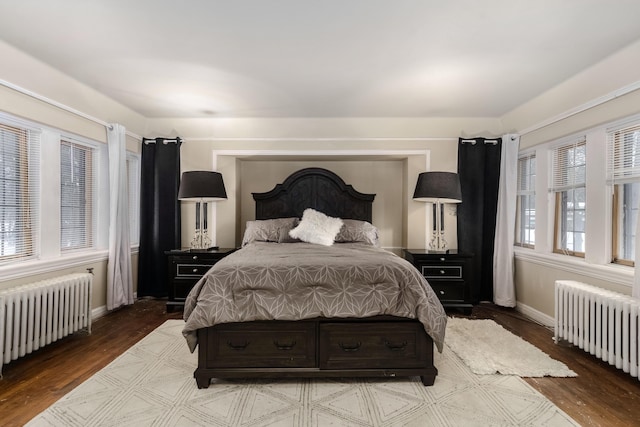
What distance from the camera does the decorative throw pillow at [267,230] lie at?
3.93 metres

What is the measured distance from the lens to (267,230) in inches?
156

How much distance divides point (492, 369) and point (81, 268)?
4.12 metres

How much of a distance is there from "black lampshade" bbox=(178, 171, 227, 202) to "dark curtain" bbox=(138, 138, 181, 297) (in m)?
0.51

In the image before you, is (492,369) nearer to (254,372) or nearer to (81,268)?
(254,372)

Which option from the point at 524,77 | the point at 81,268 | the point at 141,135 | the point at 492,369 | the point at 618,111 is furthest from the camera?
the point at 141,135

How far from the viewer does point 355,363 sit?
219 centimetres

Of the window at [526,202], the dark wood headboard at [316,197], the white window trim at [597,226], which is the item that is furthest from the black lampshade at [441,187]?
the white window trim at [597,226]

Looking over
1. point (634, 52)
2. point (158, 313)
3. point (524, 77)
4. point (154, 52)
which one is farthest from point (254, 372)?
point (634, 52)

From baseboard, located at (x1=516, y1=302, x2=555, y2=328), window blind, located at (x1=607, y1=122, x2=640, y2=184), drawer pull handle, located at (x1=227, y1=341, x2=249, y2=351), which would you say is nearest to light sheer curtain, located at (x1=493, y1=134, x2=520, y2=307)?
baseboard, located at (x1=516, y1=302, x2=555, y2=328)

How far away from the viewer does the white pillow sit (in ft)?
12.3

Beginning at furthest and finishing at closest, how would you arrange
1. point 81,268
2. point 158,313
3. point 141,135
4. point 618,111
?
point 141,135 < point 158,313 < point 81,268 < point 618,111

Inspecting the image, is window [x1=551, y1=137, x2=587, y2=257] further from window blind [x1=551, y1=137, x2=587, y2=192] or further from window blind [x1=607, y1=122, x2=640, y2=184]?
window blind [x1=607, y1=122, x2=640, y2=184]

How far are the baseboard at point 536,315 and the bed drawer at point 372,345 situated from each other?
2117 mm

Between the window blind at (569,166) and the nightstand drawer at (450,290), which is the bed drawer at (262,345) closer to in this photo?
the nightstand drawer at (450,290)
